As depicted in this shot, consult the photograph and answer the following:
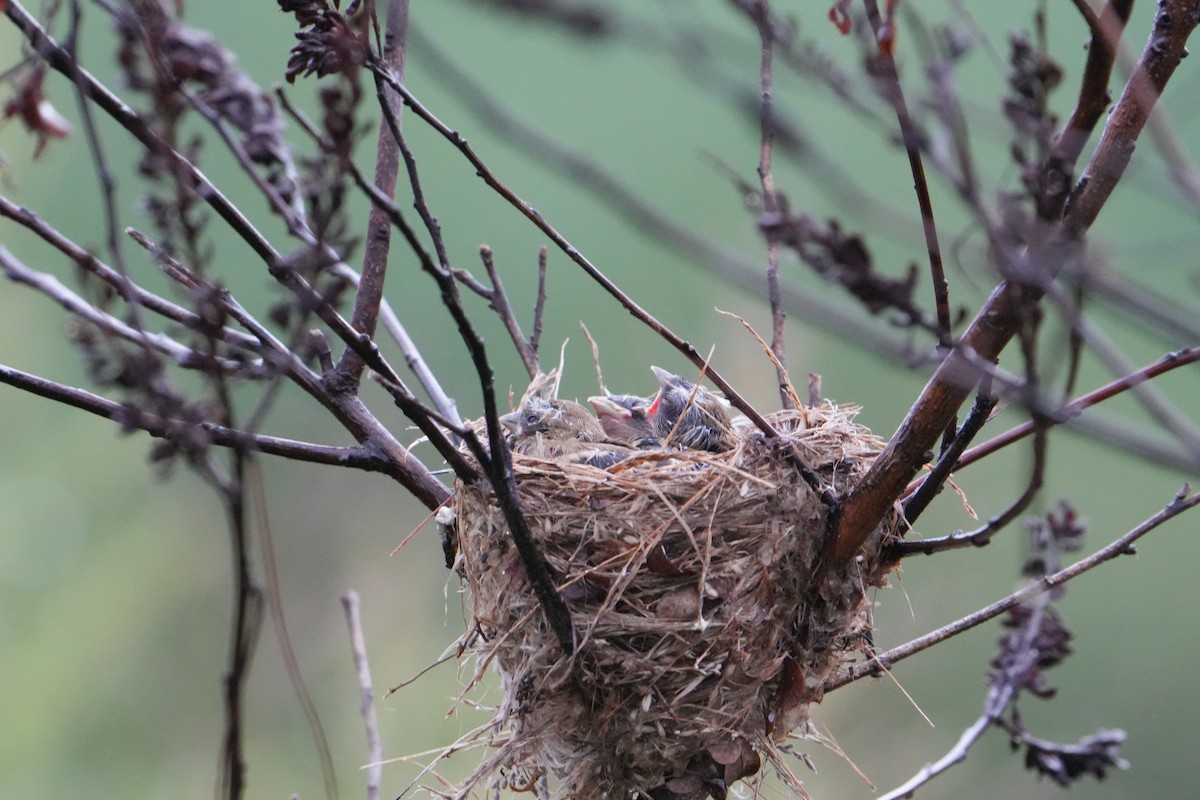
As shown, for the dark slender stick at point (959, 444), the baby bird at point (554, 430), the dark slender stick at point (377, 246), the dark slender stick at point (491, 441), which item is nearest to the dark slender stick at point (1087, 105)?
the dark slender stick at point (959, 444)

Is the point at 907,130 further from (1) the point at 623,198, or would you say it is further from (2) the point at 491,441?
(2) the point at 491,441

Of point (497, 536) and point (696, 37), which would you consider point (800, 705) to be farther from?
point (696, 37)

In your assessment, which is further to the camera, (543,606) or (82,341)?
(543,606)

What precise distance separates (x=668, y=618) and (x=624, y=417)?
1455 mm

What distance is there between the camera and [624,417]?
3705 mm

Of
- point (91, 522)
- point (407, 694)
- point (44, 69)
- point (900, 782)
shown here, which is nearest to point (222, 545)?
point (91, 522)

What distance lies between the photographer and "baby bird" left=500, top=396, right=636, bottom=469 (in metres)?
3.11

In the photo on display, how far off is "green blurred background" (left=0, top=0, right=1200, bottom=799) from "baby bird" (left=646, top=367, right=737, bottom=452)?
151 cm

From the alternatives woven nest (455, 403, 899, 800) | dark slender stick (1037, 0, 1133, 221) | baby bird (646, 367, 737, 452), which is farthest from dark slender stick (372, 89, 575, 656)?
baby bird (646, 367, 737, 452)

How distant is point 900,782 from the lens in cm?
562

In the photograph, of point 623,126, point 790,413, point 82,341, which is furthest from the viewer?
point 623,126

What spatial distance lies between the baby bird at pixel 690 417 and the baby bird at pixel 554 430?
0.62 ft

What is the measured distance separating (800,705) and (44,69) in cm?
191

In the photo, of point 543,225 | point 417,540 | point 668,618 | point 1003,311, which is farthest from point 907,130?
point 417,540
